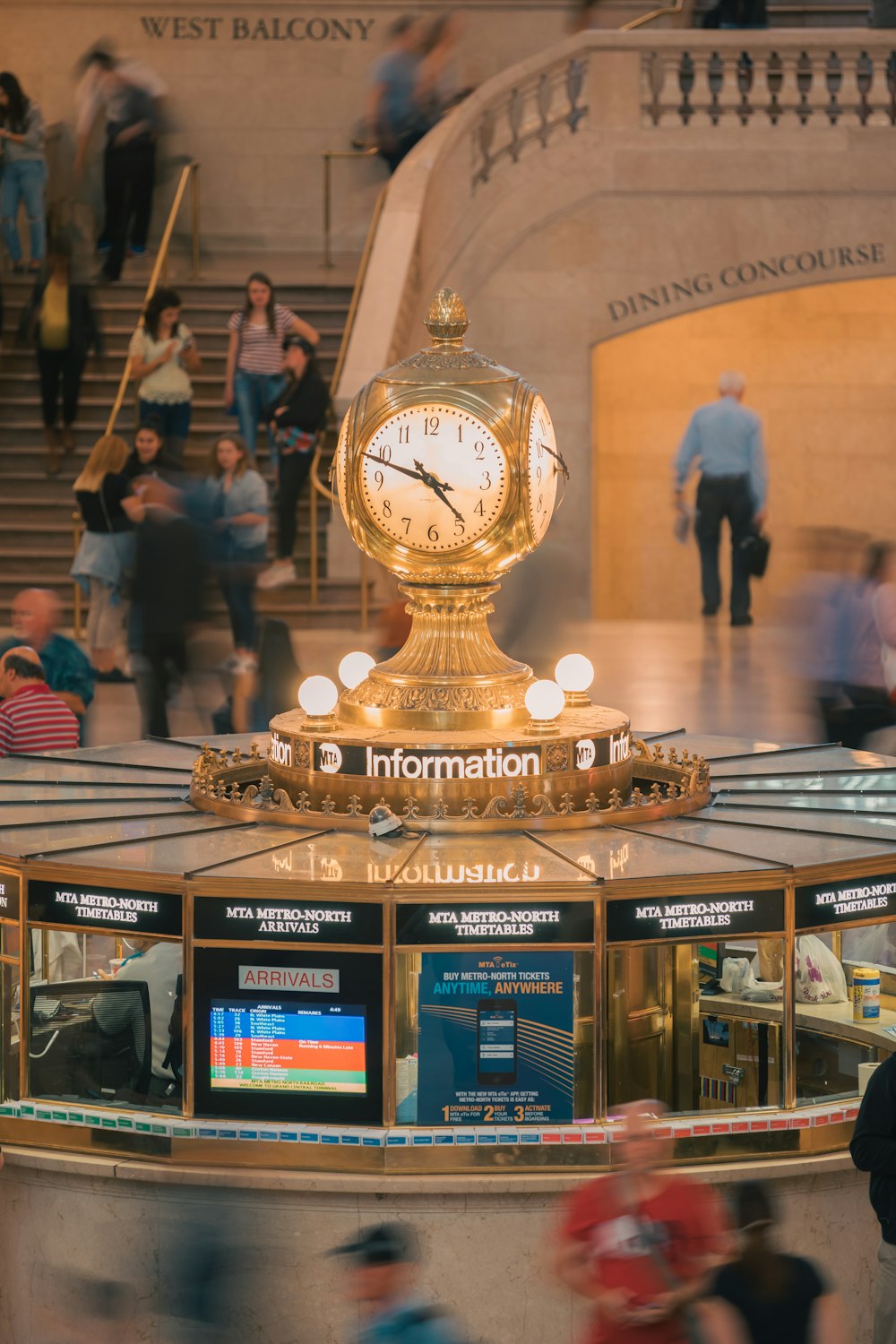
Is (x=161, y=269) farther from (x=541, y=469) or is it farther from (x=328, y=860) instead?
(x=328, y=860)

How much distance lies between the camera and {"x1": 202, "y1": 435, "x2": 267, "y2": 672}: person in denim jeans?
1585 cm

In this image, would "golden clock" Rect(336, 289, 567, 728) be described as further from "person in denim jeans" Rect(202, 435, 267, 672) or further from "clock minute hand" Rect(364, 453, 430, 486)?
"person in denim jeans" Rect(202, 435, 267, 672)

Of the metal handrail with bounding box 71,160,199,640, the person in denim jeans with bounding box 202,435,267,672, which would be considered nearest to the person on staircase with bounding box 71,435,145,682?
the person in denim jeans with bounding box 202,435,267,672

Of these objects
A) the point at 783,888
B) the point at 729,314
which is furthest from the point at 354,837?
the point at 729,314

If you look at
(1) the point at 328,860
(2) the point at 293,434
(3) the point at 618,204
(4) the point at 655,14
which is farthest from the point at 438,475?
(4) the point at 655,14

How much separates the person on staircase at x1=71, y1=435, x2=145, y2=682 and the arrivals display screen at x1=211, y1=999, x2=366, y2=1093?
8963 millimetres

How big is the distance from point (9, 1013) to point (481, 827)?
1782 mm

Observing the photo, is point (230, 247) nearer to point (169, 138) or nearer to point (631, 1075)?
point (169, 138)

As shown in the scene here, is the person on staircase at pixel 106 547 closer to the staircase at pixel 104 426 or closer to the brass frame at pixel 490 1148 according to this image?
the staircase at pixel 104 426

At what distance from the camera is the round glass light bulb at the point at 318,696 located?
905cm

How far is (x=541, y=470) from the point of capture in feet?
30.3

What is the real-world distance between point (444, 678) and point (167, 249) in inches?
635

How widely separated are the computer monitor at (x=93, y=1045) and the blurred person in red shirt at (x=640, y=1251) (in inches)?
85.3

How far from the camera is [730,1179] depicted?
779 cm
